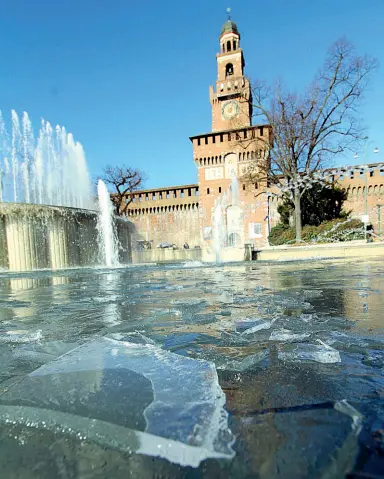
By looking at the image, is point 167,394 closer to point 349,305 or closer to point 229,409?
point 229,409

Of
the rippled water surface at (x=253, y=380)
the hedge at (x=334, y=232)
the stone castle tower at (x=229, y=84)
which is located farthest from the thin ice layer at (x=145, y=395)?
the stone castle tower at (x=229, y=84)

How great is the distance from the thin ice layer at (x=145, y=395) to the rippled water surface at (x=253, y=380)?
2 cm

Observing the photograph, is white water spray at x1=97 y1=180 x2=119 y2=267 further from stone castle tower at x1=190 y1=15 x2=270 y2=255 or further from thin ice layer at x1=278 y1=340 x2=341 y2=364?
stone castle tower at x1=190 y1=15 x2=270 y2=255

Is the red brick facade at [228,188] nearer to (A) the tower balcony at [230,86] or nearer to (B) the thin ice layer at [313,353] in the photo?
(A) the tower balcony at [230,86]

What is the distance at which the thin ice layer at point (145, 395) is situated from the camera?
791 millimetres

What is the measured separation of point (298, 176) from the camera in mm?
17766

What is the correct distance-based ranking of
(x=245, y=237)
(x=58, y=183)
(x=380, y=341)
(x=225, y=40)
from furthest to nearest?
(x=225, y=40)
(x=245, y=237)
(x=58, y=183)
(x=380, y=341)

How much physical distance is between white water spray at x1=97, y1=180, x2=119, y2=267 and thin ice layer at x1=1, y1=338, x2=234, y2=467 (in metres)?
10.4

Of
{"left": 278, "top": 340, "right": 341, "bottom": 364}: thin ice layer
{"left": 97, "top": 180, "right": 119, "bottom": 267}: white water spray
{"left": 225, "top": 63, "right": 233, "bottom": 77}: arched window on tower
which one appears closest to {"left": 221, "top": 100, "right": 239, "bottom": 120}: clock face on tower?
{"left": 225, "top": 63, "right": 233, "bottom": 77}: arched window on tower

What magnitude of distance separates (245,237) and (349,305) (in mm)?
26960

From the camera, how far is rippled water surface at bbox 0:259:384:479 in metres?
0.71

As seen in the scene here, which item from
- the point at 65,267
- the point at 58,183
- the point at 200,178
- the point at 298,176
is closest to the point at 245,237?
the point at 200,178

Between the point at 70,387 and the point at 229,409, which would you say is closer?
the point at 229,409

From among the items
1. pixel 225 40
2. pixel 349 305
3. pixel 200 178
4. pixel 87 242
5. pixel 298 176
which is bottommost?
pixel 349 305
